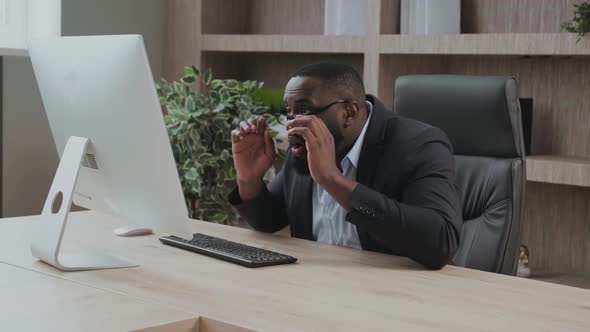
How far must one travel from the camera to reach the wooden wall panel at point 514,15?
10.3 feet

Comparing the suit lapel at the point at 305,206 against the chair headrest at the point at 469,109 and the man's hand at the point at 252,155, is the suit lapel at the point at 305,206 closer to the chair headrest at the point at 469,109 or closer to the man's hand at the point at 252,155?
the man's hand at the point at 252,155

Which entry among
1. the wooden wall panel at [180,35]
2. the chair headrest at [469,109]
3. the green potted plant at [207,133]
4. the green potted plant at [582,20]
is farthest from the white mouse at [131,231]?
the wooden wall panel at [180,35]

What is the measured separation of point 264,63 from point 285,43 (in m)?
0.51

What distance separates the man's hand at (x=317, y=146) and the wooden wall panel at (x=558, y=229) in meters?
1.59

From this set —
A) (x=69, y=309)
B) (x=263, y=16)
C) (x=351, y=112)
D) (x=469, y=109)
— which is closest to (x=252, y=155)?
(x=351, y=112)

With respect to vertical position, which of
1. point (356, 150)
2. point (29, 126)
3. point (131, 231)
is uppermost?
point (356, 150)

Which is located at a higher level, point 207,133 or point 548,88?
point 548,88

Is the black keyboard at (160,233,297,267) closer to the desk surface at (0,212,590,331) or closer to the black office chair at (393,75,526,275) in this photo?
the desk surface at (0,212,590,331)

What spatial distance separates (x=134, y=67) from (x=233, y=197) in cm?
73

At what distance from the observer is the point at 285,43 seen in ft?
11.8

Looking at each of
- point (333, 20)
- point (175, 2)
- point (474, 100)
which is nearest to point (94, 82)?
point (474, 100)

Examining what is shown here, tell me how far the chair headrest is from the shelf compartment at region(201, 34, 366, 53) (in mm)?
1034

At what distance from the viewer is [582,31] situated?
2777 millimetres

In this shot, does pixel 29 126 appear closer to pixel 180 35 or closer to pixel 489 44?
pixel 180 35
